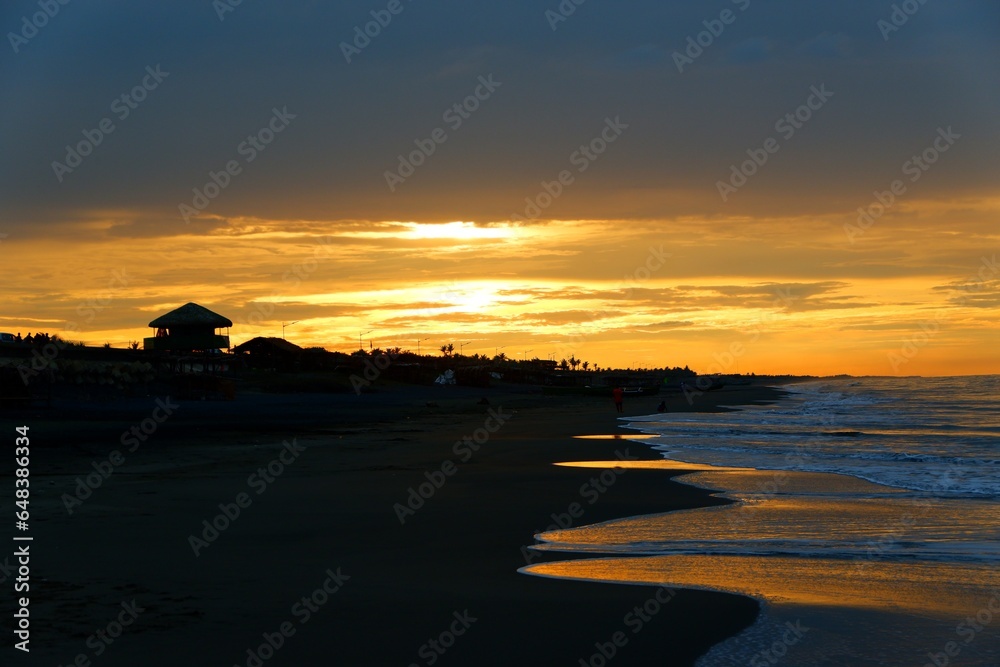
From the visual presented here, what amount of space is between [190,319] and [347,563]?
225ft

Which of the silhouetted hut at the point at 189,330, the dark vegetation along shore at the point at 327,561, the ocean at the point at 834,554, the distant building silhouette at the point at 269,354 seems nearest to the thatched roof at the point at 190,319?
the silhouetted hut at the point at 189,330

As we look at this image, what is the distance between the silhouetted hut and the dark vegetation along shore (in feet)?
165

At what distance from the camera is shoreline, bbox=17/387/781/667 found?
27.9 feet

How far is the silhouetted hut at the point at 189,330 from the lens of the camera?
76.7m

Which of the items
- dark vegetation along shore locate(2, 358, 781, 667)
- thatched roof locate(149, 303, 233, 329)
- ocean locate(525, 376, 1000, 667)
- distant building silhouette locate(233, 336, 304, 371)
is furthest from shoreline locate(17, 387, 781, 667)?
distant building silhouette locate(233, 336, 304, 371)

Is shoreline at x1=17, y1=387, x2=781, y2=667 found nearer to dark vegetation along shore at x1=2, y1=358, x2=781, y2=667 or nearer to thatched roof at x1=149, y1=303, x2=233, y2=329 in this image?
dark vegetation along shore at x1=2, y1=358, x2=781, y2=667

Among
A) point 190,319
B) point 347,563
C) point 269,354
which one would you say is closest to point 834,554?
point 347,563

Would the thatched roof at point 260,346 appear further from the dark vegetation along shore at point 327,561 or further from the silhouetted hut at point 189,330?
the dark vegetation along shore at point 327,561

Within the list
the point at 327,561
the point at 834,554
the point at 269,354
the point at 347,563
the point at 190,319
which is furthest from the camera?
the point at 269,354

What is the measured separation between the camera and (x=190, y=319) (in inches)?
3019

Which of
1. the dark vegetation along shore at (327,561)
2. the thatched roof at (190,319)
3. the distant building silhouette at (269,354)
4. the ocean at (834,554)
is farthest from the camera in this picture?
the distant building silhouette at (269,354)

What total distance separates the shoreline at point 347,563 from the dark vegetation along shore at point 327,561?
3 cm

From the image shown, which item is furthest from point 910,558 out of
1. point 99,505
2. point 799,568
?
point 99,505

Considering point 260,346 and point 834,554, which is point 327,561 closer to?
point 834,554
